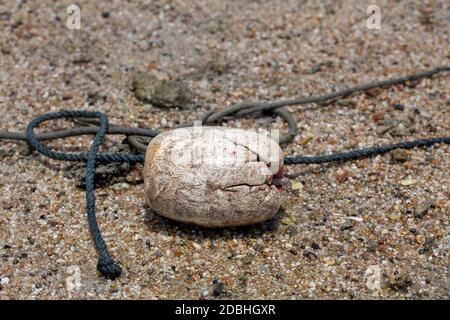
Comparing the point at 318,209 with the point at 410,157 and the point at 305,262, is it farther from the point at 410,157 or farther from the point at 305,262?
the point at 410,157

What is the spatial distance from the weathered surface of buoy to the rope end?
1.16ft

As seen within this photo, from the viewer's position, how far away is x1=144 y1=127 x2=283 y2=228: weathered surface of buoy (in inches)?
129

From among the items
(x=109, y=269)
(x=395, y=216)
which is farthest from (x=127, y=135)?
(x=395, y=216)

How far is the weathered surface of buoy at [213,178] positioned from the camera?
10.7 feet

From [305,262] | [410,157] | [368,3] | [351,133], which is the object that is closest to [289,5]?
[368,3]

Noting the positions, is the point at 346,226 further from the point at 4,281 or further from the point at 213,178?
the point at 4,281

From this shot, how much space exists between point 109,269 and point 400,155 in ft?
5.72

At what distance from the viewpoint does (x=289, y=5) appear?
504 cm

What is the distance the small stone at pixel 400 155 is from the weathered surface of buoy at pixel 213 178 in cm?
86

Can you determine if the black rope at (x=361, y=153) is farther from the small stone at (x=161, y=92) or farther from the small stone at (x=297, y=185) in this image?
the small stone at (x=161, y=92)

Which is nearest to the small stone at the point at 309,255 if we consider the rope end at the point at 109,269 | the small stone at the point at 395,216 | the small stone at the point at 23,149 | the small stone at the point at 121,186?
the small stone at the point at 395,216

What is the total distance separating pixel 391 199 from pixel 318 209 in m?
0.39

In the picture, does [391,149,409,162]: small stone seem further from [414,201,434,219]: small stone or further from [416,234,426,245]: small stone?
[416,234,426,245]: small stone

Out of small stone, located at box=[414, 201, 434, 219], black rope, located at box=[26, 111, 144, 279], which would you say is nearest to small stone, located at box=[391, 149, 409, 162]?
small stone, located at box=[414, 201, 434, 219]
